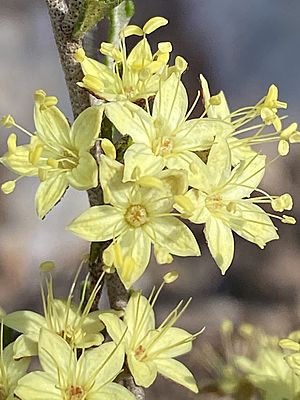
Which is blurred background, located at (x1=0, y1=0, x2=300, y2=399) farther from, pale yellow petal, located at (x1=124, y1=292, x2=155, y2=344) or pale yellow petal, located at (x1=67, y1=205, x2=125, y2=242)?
pale yellow petal, located at (x1=67, y1=205, x2=125, y2=242)

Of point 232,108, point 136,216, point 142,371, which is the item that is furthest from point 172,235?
point 232,108

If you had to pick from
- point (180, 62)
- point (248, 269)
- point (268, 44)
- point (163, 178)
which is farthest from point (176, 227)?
point (268, 44)

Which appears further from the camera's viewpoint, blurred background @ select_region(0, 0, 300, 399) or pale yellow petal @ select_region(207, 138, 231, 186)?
blurred background @ select_region(0, 0, 300, 399)

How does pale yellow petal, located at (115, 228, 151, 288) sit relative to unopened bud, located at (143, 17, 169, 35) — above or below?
below

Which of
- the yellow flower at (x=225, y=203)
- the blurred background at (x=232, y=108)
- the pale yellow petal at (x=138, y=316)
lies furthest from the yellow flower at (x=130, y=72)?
the blurred background at (x=232, y=108)

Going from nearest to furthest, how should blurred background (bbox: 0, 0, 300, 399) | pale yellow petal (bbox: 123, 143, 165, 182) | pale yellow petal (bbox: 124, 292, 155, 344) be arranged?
pale yellow petal (bbox: 123, 143, 165, 182)
pale yellow petal (bbox: 124, 292, 155, 344)
blurred background (bbox: 0, 0, 300, 399)

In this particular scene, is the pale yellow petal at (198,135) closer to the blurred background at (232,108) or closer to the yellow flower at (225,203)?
the yellow flower at (225,203)

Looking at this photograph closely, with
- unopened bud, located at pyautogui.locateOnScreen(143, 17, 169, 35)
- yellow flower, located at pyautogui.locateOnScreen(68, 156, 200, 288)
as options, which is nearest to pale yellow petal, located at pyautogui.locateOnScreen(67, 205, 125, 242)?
yellow flower, located at pyautogui.locateOnScreen(68, 156, 200, 288)
